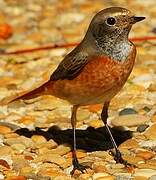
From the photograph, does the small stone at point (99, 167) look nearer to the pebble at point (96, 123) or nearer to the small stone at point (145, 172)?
the small stone at point (145, 172)

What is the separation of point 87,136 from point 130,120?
432 mm

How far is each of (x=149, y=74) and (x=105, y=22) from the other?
204 cm

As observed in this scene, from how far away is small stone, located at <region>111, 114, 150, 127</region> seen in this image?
5906 mm

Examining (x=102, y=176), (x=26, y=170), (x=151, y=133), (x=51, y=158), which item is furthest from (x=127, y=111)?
(x=26, y=170)

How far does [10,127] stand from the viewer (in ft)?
19.6

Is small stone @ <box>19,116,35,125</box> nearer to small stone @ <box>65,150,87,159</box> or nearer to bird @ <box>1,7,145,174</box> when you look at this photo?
small stone @ <box>65,150,87,159</box>

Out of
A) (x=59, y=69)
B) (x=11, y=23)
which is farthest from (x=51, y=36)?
(x=59, y=69)

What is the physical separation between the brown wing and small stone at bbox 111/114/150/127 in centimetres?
86

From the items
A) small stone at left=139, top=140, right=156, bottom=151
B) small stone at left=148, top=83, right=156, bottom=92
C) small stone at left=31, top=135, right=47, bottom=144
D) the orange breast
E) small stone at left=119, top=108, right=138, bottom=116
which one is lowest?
small stone at left=31, top=135, right=47, bottom=144

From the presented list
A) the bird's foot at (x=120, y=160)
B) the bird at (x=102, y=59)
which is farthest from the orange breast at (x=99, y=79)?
the bird's foot at (x=120, y=160)

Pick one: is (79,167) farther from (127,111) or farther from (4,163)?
(127,111)

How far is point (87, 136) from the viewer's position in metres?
5.80

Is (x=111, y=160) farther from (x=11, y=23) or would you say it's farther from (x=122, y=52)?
(x=11, y=23)

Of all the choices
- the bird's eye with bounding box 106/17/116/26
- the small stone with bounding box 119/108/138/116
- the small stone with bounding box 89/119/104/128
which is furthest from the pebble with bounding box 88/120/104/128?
the bird's eye with bounding box 106/17/116/26
